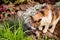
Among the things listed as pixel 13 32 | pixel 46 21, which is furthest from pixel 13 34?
pixel 46 21

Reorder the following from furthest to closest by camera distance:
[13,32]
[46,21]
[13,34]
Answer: [46,21] → [13,32] → [13,34]

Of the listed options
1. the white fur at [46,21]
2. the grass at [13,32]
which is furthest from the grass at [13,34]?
the white fur at [46,21]

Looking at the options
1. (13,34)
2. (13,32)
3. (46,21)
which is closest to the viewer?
(13,34)

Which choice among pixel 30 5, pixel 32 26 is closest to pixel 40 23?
pixel 32 26

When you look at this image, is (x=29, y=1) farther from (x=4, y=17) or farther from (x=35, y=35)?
(x=35, y=35)

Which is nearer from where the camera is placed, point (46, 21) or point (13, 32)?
point (13, 32)

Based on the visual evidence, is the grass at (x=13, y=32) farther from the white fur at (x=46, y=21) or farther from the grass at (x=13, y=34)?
the white fur at (x=46, y=21)

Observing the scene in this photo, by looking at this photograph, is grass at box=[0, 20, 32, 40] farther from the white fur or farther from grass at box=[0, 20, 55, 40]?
the white fur

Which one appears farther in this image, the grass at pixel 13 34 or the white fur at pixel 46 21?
the white fur at pixel 46 21

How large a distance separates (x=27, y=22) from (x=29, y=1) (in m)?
1.28

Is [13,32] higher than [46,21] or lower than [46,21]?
lower

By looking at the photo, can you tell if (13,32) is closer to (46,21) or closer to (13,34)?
(13,34)

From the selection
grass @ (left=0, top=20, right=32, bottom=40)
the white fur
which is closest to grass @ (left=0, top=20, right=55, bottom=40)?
grass @ (left=0, top=20, right=32, bottom=40)

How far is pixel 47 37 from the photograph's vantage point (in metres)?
5.04
